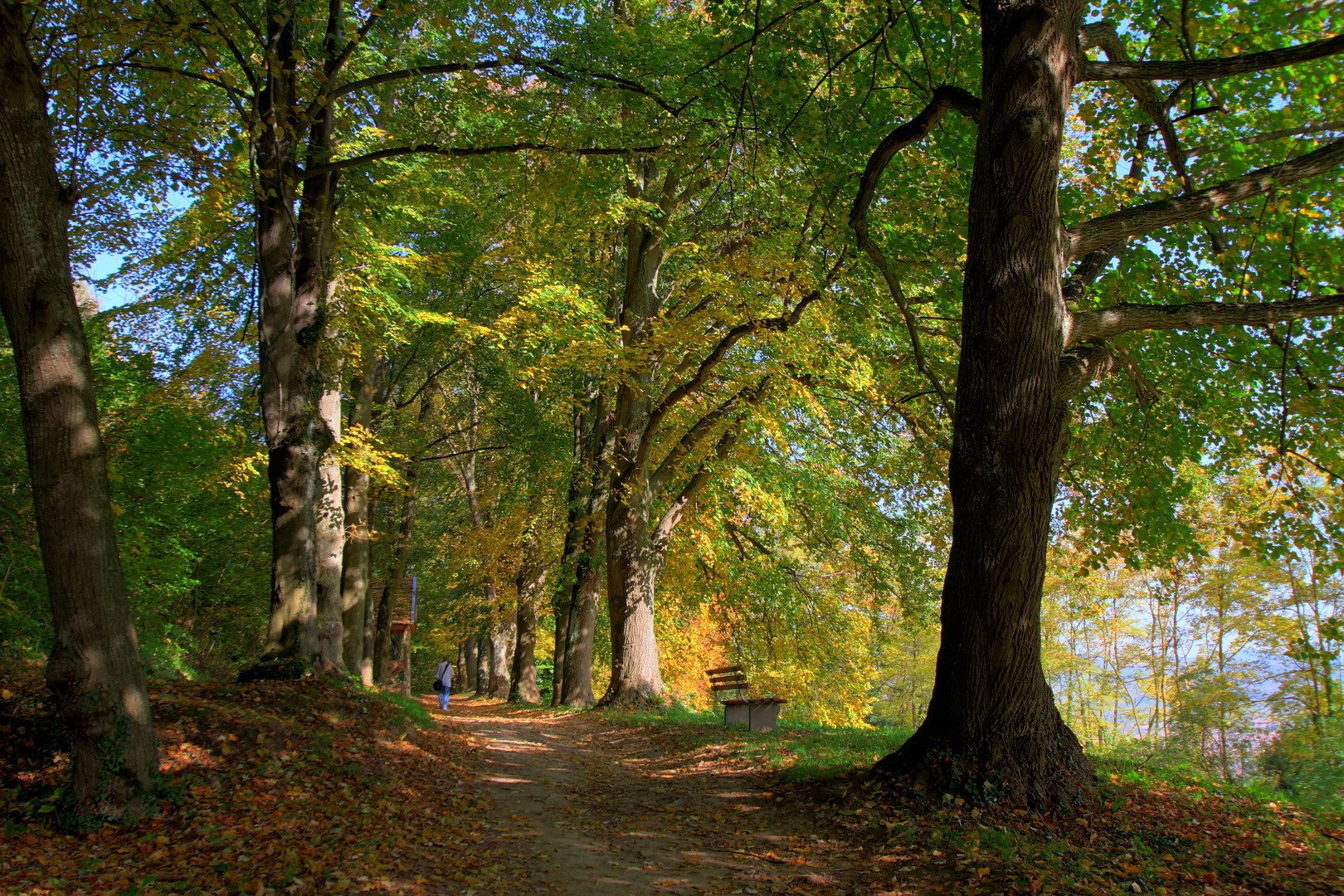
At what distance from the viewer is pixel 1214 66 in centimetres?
475

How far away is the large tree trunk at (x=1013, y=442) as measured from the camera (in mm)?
5320

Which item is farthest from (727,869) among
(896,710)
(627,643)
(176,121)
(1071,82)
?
(896,710)

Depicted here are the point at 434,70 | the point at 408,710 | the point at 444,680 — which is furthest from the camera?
the point at 444,680

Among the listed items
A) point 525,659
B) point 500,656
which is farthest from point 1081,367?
point 500,656

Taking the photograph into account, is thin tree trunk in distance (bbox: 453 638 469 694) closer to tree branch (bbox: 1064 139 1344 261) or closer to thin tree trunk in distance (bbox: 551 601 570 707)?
thin tree trunk in distance (bbox: 551 601 570 707)

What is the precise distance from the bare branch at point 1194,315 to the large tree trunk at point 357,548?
40.5ft

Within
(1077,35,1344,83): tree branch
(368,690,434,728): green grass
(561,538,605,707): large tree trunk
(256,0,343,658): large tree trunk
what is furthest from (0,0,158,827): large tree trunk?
(561,538,605,707): large tree trunk

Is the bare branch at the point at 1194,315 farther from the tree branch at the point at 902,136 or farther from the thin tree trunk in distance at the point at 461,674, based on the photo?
the thin tree trunk in distance at the point at 461,674

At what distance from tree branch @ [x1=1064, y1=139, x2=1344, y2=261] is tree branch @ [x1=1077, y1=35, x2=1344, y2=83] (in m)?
0.65

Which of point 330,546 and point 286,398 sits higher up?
point 286,398

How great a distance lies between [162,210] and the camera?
10.6 meters

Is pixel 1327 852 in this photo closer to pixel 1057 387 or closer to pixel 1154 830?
pixel 1154 830

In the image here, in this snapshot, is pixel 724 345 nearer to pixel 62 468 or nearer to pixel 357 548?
pixel 62 468

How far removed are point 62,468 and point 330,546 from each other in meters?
6.81
